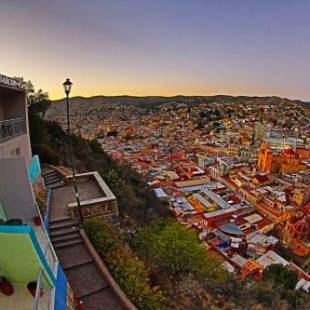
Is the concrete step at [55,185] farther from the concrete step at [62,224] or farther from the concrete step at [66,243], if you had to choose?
the concrete step at [66,243]

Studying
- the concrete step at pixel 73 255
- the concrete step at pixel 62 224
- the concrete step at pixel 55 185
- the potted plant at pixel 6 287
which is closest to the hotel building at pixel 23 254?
the potted plant at pixel 6 287

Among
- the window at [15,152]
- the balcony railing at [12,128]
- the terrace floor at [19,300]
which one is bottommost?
the terrace floor at [19,300]

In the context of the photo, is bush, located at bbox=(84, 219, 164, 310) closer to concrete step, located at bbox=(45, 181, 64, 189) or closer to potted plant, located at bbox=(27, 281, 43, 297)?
potted plant, located at bbox=(27, 281, 43, 297)

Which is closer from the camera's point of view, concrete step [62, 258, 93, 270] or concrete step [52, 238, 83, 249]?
concrete step [62, 258, 93, 270]

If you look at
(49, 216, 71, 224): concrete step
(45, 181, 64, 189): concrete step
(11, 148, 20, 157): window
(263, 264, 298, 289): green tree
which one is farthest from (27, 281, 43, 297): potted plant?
(263, 264, 298, 289): green tree

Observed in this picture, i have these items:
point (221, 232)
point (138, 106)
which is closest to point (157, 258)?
point (221, 232)

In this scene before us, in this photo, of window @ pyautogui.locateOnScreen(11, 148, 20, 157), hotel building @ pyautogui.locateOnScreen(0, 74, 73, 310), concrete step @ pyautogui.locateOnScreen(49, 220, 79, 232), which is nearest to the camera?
hotel building @ pyautogui.locateOnScreen(0, 74, 73, 310)
